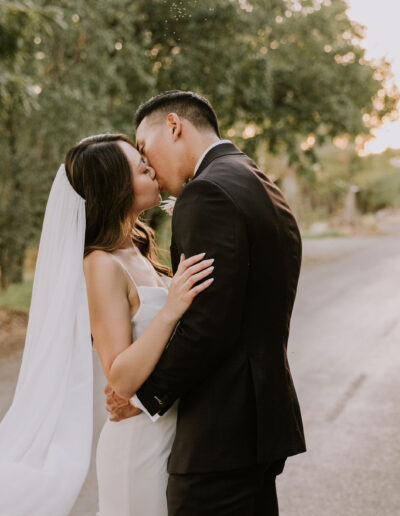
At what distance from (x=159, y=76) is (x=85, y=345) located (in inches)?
517

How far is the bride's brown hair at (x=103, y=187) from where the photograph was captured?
91.8 inches

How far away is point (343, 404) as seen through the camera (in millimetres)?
6164

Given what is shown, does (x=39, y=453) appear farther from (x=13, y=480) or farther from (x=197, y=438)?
(x=197, y=438)

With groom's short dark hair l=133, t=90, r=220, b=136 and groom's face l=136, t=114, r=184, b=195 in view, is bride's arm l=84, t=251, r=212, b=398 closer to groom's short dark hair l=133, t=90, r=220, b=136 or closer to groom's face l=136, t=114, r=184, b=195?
groom's face l=136, t=114, r=184, b=195

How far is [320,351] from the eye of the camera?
329 inches

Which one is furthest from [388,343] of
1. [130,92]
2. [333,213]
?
[333,213]

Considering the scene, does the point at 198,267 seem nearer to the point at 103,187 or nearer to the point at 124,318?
the point at 124,318

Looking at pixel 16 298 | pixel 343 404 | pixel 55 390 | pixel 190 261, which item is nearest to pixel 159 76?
pixel 16 298

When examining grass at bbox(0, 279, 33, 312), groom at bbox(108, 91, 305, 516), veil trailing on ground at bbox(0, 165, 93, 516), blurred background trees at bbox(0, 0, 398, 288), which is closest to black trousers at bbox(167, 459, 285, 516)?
groom at bbox(108, 91, 305, 516)

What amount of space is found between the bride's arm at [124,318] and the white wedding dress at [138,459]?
8 centimetres

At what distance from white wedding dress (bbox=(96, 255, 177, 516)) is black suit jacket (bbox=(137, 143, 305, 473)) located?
146mm

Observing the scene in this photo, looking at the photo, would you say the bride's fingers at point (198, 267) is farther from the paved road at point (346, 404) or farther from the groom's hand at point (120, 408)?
the paved road at point (346, 404)

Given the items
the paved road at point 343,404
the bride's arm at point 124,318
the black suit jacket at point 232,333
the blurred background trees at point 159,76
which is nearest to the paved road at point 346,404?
the paved road at point 343,404

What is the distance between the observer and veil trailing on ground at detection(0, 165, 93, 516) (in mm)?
2197
